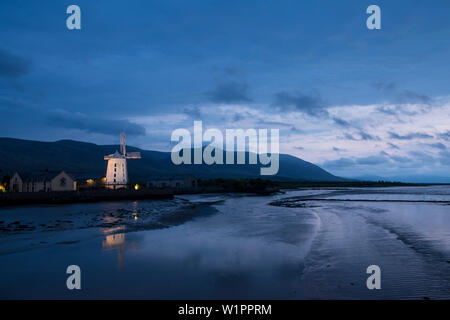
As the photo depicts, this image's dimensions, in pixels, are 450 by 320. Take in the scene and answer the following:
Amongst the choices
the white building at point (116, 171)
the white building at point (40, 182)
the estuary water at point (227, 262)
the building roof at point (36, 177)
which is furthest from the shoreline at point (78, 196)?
the estuary water at point (227, 262)

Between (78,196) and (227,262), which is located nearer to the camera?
(227,262)

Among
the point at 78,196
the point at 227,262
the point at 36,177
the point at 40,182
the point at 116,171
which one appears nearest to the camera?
the point at 227,262

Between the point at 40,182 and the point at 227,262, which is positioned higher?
the point at 40,182

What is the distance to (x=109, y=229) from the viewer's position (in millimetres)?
22656

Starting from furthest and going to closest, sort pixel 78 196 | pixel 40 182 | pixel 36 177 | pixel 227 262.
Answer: pixel 36 177
pixel 40 182
pixel 78 196
pixel 227 262

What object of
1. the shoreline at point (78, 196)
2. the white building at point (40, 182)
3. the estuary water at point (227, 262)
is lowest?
the shoreline at point (78, 196)

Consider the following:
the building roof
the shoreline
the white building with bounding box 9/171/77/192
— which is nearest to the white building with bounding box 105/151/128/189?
the white building with bounding box 9/171/77/192

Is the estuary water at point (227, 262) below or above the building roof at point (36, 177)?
below

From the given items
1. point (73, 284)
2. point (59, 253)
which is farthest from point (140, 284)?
point (59, 253)

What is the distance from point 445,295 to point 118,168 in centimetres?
7379

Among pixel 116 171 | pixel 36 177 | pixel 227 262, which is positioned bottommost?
pixel 227 262

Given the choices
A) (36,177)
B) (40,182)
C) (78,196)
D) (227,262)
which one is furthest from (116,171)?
(227,262)

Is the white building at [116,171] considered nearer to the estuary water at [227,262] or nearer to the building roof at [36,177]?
the building roof at [36,177]

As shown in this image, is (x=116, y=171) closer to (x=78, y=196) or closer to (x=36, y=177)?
(x=36, y=177)
